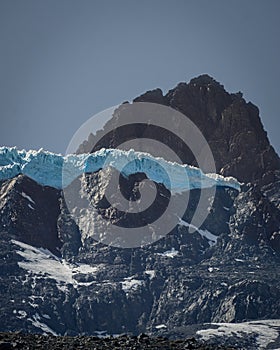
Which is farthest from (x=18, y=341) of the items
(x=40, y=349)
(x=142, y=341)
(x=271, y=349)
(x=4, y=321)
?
(x=4, y=321)

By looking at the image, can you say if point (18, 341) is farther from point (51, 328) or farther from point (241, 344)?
point (51, 328)

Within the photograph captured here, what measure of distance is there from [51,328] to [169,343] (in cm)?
10594

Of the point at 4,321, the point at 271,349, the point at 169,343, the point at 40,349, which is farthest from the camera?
the point at 4,321

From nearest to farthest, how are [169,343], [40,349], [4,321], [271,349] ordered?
[40,349] → [169,343] → [271,349] → [4,321]

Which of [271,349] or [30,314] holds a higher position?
[30,314]

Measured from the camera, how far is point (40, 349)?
86.6 metres

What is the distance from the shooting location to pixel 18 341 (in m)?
89.3

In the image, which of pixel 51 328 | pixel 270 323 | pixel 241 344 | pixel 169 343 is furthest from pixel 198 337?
pixel 169 343

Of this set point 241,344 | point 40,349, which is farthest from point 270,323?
point 40,349

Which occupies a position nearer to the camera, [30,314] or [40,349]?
[40,349]

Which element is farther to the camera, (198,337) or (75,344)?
(198,337)

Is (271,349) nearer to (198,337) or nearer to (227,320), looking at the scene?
(198,337)

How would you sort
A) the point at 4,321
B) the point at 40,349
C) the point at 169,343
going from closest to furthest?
the point at 40,349
the point at 169,343
the point at 4,321

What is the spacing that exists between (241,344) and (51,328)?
48547mm
